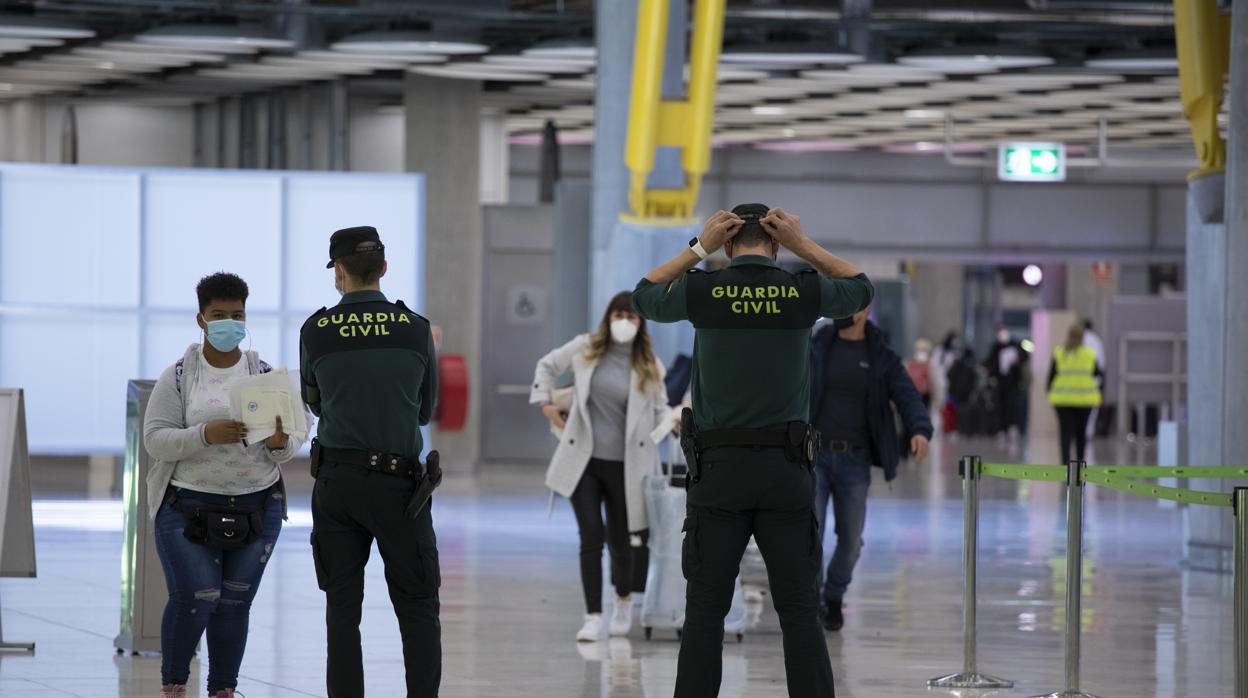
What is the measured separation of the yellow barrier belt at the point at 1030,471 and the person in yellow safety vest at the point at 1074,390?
12.2 m

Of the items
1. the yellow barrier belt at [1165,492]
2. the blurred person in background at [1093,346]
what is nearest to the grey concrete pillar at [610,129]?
the yellow barrier belt at [1165,492]

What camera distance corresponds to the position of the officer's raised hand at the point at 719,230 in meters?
5.38

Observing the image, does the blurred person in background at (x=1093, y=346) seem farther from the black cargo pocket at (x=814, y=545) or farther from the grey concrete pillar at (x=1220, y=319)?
the black cargo pocket at (x=814, y=545)

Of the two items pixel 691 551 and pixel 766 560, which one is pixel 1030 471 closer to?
pixel 766 560

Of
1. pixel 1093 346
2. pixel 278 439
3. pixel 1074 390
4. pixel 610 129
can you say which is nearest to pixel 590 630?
pixel 278 439

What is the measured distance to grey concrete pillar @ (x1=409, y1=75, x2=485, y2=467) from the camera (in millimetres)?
21344

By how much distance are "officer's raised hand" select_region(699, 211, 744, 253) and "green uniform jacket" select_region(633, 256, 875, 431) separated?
88 millimetres

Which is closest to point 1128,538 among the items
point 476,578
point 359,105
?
point 476,578

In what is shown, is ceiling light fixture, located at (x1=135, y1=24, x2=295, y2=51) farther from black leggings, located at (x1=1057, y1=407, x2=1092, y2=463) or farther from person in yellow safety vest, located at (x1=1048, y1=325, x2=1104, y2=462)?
black leggings, located at (x1=1057, y1=407, x2=1092, y2=463)

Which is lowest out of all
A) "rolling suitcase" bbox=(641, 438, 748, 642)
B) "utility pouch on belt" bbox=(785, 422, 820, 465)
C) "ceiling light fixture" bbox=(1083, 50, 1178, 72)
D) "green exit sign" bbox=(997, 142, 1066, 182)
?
"rolling suitcase" bbox=(641, 438, 748, 642)

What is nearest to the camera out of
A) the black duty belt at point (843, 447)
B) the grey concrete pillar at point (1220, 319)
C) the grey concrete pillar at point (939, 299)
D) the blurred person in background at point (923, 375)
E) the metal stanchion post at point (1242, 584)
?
the metal stanchion post at point (1242, 584)

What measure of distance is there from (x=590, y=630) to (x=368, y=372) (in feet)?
11.3

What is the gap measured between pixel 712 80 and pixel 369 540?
8.34 metres

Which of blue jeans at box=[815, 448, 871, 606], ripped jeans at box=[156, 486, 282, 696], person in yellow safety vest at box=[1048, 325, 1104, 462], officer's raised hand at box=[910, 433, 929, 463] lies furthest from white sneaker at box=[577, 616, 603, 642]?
person in yellow safety vest at box=[1048, 325, 1104, 462]
